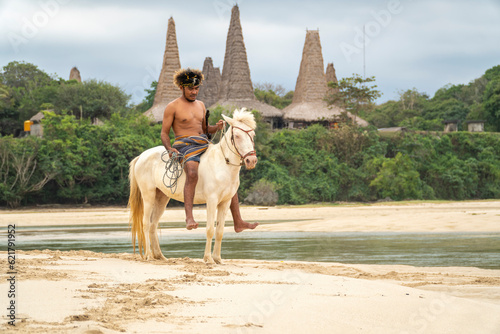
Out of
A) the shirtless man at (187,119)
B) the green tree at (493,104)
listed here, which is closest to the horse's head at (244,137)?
the shirtless man at (187,119)

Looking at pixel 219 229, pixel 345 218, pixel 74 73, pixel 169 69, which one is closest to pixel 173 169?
pixel 219 229

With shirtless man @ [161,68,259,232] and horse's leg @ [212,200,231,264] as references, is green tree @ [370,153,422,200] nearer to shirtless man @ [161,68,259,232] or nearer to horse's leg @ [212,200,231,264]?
shirtless man @ [161,68,259,232]

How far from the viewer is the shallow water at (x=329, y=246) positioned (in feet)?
35.3

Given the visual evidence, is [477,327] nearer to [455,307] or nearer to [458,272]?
[455,307]

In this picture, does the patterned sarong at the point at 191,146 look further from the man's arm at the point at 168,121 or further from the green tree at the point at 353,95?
the green tree at the point at 353,95

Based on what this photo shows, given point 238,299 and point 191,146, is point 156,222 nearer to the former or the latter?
point 191,146

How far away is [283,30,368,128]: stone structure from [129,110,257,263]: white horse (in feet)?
112

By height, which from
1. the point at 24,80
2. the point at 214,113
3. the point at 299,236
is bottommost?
the point at 299,236

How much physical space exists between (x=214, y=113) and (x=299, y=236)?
20.1 m

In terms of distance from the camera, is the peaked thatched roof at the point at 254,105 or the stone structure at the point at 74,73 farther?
the stone structure at the point at 74,73

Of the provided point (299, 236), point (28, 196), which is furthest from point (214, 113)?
point (299, 236)

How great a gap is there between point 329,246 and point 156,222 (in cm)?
510

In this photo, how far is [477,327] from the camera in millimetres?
4789

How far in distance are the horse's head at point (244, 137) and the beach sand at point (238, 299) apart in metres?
1.49
